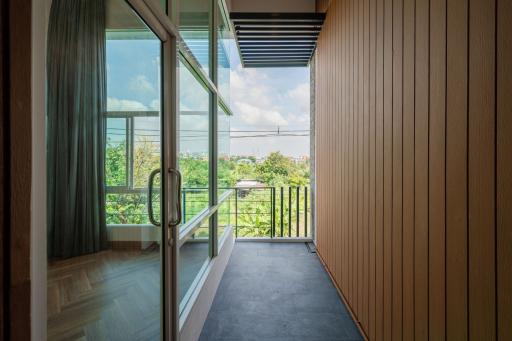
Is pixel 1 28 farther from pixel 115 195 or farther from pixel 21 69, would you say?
pixel 115 195

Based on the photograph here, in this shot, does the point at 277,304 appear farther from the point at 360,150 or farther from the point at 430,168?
the point at 430,168

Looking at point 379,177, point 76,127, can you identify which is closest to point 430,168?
point 379,177

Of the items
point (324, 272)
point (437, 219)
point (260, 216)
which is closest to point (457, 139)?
point (437, 219)

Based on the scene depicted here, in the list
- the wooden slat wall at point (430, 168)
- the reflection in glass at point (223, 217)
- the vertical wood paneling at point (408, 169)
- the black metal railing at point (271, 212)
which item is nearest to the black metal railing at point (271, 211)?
the black metal railing at point (271, 212)

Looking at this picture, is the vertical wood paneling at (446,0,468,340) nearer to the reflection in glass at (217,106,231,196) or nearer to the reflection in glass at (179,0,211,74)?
the reflection in glass at (179,0,211,74)

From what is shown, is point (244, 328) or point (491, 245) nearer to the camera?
point (491, 245)

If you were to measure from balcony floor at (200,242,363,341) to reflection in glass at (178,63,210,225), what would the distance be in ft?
2.75

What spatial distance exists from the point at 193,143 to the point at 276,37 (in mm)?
2004

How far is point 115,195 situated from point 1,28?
70 cm

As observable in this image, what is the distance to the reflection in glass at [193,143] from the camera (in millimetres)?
1801

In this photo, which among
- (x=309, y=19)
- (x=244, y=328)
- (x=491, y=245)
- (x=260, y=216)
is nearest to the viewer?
(x=491, y=245)

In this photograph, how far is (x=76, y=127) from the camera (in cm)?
84

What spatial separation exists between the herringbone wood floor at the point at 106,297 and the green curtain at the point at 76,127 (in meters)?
0.07

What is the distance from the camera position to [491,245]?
86cm
